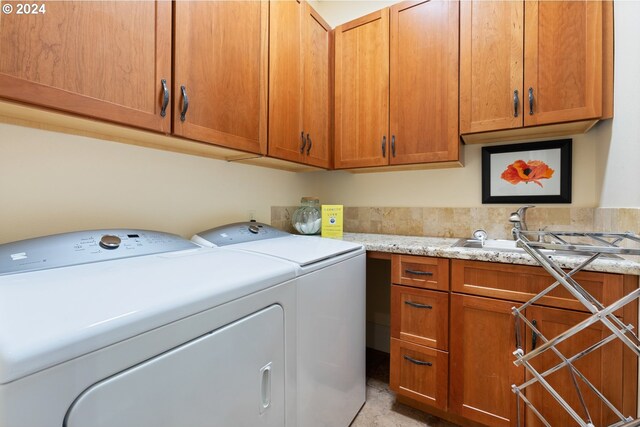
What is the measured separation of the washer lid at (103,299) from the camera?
425 mm

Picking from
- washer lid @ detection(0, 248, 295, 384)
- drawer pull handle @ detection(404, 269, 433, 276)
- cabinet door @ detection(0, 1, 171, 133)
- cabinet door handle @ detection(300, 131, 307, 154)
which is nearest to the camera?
washer lid @ detection(0, 248, 295, 384)

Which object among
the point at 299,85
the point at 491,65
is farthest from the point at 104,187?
the point at 491,65

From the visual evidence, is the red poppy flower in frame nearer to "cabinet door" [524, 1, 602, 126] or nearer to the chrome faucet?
the chrome faucet

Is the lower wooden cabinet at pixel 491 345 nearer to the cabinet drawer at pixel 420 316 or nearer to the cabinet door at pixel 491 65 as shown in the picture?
the cabinet drawer at pixel 420 316

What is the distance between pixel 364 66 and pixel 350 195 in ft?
3.20

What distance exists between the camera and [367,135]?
1.94 meters

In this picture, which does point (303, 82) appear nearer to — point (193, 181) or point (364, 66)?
point (364, 66)

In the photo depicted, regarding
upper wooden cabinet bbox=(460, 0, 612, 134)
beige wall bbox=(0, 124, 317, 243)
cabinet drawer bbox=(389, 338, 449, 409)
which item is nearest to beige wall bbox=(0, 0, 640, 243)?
beige wall bbox=(0, 124, 317, 243)

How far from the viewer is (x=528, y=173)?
171 cm

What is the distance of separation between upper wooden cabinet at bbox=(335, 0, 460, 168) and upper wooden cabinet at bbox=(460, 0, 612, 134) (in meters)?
0.09

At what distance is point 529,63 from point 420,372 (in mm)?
1725

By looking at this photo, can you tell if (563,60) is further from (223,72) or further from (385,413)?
(385,413)

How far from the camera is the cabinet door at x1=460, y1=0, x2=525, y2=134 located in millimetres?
1480

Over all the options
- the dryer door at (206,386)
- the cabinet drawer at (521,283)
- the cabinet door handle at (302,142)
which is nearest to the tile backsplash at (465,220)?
the cabinet drawer at (521,283)
